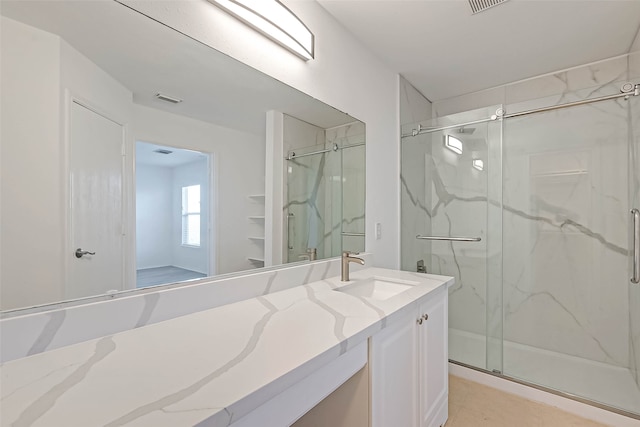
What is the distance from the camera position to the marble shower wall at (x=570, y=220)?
2.00 m

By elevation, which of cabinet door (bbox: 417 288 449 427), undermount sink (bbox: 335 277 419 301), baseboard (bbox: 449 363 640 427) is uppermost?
undermount sink (bbox: 335 277 419 301)

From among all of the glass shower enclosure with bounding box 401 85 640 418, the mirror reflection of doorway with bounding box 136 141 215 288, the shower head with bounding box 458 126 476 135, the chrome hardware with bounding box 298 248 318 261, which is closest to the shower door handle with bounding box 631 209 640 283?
the glass shower enclosure with bounding box 401 85 640 418

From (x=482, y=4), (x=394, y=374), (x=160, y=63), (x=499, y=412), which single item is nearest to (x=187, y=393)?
(x=394, y=374)

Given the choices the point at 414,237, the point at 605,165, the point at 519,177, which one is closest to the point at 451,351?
the point at 414,237

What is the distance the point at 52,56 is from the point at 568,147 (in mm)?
2909

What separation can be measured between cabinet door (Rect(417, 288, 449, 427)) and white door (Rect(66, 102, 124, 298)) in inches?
47.2

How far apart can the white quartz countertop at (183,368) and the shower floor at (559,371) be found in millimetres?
1649

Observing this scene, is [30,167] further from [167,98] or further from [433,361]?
[433,361]

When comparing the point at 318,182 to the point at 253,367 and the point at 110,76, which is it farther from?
the point at 253,367

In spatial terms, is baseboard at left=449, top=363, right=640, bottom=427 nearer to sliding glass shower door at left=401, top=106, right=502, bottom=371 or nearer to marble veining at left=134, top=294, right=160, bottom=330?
sliding glass shower door at left=401, top=106, right=502, bottom=371

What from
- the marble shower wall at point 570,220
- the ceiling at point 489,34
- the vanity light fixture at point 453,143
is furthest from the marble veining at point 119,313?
the marble shower wall at point 570,220

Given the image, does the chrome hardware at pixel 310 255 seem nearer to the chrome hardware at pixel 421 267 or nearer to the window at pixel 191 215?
the window at pixel 191 215

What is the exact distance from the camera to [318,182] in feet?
5.29

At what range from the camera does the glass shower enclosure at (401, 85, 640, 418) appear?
198 cm
